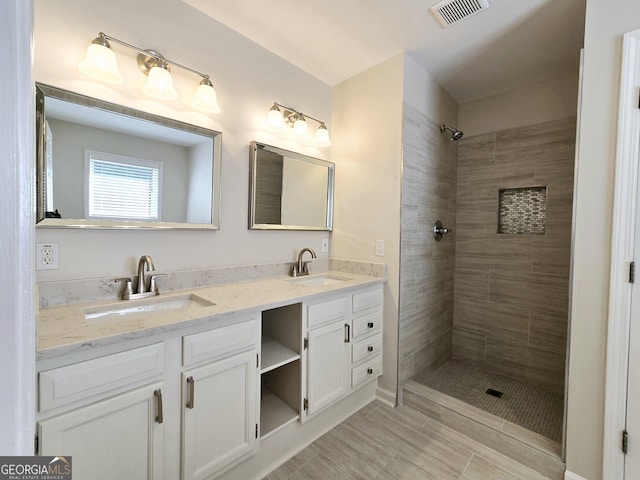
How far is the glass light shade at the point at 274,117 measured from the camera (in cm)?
193

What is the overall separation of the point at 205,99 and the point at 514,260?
270cm

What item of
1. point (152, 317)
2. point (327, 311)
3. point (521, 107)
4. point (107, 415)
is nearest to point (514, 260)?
point (521, 107)

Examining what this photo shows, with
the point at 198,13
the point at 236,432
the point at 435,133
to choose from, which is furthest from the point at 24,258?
the point at 435,133

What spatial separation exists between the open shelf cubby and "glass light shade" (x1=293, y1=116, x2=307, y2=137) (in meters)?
1.30

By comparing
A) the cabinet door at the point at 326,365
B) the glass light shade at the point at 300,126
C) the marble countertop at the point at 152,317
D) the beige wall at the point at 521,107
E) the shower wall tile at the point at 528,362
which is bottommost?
the shower wall tile at the point at 528,362

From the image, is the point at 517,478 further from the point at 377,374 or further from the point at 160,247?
the point at 160,247

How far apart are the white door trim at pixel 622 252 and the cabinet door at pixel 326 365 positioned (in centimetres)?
130

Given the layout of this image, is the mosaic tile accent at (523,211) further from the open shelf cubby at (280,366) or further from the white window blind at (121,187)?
the white window blind at (121,187)

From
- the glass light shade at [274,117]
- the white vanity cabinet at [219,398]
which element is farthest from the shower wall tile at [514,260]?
the white vanity cabinet at [219,398]

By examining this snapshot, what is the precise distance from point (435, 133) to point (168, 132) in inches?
81.1

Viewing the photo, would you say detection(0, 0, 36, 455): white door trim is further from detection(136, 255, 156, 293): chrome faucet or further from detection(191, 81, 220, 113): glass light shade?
detection(191, 81, 220, 113): glass light shade

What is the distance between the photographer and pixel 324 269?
241cm

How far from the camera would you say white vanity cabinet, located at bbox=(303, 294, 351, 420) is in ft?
5.26

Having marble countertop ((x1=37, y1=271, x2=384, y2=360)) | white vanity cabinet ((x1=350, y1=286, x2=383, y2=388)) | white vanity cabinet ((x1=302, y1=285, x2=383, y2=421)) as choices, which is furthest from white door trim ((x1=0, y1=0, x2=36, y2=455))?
white vanity cabinet ((x1=350, y1=286, x2=383, y2=388))
